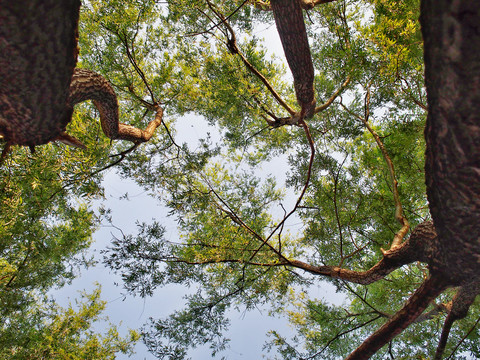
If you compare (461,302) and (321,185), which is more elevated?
(321,185)

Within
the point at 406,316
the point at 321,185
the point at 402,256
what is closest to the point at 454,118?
the point at 402,256

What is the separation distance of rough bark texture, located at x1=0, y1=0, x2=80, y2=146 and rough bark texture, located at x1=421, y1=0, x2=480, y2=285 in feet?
6.18

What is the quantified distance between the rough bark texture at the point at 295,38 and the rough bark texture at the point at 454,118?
6.09ft

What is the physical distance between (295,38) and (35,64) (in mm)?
2473

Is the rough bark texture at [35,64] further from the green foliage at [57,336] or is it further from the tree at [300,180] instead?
the green foliage at [57,336]

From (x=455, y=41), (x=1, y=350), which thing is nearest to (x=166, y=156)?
(x=455, y=41)

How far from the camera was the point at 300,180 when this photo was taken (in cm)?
537

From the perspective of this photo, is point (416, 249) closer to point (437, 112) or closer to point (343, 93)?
point (437, 112)

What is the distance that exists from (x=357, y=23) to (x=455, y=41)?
10.3 feet

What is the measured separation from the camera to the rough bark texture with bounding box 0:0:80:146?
1.31m

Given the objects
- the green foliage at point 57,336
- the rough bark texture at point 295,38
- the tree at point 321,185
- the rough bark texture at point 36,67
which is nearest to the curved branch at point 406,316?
the tree at point 321,185

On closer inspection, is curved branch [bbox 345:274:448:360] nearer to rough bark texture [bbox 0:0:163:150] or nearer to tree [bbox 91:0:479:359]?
tree [bbox 91:0:479:359]

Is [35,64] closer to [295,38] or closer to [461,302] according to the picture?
[295,38]

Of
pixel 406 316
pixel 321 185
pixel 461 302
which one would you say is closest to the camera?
pixel 406 316
